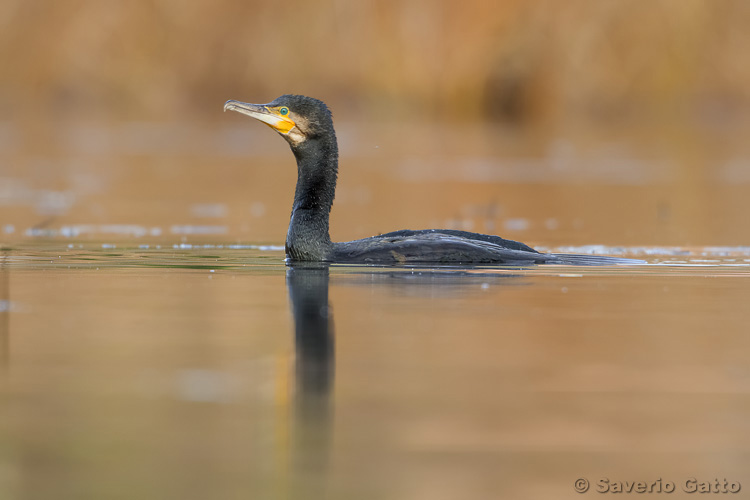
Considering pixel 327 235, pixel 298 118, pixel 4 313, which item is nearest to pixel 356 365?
pixel 4 313

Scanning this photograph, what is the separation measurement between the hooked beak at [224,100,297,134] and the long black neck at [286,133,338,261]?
0.64ft

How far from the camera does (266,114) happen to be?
36.3 ft

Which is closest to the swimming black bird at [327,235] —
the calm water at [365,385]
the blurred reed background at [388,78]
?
the calm water at [365,385]

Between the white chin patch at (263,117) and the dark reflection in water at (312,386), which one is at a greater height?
the white chin patch at (263,117)

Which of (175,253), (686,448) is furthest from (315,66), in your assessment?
(686,448)

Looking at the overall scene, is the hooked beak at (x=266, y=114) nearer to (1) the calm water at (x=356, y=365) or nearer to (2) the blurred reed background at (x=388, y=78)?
(1) the calm water at (x=356, y=365)

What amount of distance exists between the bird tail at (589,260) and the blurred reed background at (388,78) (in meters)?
14.8

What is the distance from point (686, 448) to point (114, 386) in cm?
256

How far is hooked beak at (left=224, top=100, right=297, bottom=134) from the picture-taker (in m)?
10.9

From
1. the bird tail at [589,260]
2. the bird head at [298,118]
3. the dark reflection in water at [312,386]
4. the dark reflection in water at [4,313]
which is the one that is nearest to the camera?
the dark reflection in water at [312,386]

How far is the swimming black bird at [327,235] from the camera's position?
10752 millimetres

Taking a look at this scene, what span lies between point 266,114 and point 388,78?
38923mm

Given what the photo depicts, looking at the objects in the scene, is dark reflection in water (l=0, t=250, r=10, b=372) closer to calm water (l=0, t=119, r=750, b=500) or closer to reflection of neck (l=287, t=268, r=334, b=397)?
calm water (l=0, t=119, r=750, b=500)

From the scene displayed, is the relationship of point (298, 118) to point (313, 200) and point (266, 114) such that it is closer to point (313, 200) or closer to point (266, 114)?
point (266, 114)
